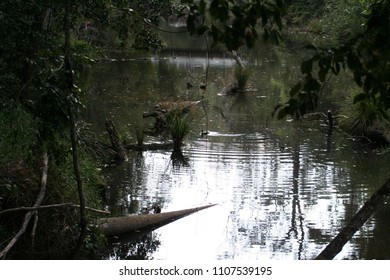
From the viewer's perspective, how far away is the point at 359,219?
3631mm

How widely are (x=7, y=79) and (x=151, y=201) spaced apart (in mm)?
4028

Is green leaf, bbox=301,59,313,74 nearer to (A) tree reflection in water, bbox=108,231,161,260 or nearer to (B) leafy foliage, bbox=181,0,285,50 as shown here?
(B) leafy foliage, bbox=181,0,285,50

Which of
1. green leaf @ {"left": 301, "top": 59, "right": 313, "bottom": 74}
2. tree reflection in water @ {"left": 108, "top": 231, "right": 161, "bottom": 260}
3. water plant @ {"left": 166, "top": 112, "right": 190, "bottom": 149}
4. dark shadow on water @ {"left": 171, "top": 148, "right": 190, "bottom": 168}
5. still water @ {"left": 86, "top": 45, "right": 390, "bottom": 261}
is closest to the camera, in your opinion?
green leaf @ {"left": 301, "top": 59, "right": 313, "bottom": 74}

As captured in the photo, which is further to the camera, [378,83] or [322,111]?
[322,111]

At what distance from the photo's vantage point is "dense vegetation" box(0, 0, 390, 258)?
8.09ft

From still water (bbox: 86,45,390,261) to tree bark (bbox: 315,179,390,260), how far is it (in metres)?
1.26

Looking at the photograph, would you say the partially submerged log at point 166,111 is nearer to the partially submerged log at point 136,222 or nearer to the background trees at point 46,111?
the partially submerged log at point 136,222

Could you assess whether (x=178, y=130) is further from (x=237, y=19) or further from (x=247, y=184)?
(x=237, y=19)

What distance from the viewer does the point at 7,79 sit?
4594 millimetres

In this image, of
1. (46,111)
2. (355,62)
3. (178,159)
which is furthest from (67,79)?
(178,159)

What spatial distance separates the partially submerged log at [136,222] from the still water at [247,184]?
0.09 m

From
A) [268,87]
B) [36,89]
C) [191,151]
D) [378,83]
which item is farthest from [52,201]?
[268,87]

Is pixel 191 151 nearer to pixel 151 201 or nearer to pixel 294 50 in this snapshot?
pixel 151 201

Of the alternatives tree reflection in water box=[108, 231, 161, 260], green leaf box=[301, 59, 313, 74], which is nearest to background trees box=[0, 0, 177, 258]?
tree reflection in water box=[108, 231, 161, 260]
